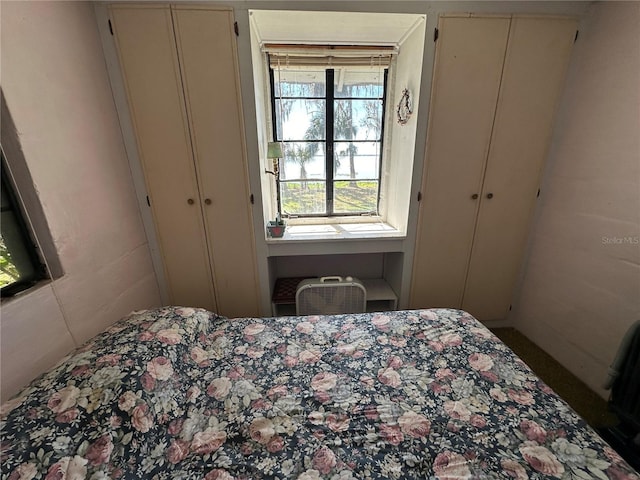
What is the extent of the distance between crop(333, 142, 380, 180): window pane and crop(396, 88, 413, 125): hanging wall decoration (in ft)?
1.11

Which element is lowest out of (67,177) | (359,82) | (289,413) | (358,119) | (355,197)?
(289,413)

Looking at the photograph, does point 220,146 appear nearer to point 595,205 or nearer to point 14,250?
point 14,250

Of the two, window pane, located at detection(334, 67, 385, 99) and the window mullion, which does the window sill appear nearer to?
the window mullion

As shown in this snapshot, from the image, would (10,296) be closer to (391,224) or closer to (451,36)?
(391,224)

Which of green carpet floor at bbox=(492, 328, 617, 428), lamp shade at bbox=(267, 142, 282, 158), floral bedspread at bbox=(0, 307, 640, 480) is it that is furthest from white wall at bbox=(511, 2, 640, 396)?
lamp shade at bbox=(267, 142, 282, 158)

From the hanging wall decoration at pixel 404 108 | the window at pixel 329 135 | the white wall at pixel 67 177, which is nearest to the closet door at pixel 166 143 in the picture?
the white wall at pixel 67 177

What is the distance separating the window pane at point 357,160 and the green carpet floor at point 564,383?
174 centimetres

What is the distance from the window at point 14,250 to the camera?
3.35 feet

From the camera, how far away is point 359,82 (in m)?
2.20

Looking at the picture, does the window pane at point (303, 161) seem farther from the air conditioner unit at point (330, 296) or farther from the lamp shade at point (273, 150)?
the air conditioner unit at point (330, 296)

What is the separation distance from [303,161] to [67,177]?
5.14ft

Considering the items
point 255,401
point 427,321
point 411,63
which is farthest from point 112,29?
point 427,321

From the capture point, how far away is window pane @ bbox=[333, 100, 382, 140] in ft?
7.39

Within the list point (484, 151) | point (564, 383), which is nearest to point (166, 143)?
point (484, 151)
